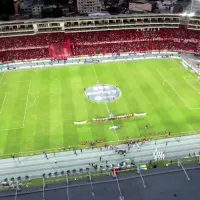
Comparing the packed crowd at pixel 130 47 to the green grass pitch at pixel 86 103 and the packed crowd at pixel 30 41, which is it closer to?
the packed crowd at pixel 30 41

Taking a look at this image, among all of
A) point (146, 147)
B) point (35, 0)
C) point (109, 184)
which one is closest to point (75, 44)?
point (146, 147)

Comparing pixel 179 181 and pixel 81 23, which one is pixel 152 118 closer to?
pixel 179 181

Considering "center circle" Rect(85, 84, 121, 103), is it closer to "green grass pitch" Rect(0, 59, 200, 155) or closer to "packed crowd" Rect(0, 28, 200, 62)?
"green grass pitch" Rect(0, 59, 200, 155)

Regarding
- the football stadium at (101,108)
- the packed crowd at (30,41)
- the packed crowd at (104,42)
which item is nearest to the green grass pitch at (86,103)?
the football stadium at (101,108)

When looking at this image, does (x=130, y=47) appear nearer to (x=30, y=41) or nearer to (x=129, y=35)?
(x=129, y=35)

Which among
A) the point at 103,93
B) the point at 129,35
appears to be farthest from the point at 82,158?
the point at 129,35

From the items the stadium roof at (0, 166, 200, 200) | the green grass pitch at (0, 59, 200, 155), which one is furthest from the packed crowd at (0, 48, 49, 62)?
the stadium roof at (0, 166, 200, 200)

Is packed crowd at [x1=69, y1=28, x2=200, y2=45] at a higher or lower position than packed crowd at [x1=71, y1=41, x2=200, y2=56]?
higher
